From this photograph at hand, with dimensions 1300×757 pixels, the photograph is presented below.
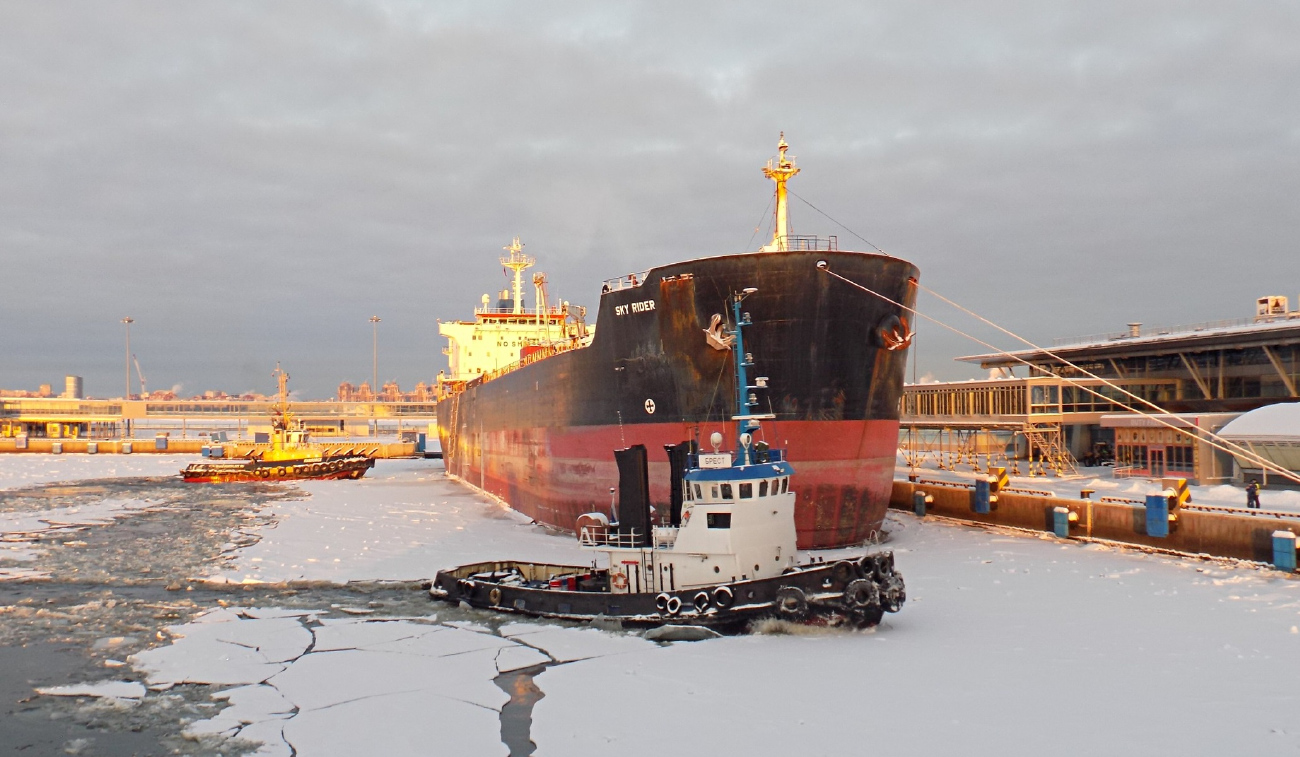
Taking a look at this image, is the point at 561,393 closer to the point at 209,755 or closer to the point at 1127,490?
the point at 209,755

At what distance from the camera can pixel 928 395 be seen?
1724 inches

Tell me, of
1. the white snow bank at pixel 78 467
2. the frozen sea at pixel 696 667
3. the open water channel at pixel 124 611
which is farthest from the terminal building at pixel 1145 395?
the white snow bank at pixel 78 467

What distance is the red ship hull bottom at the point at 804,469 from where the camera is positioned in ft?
65.7

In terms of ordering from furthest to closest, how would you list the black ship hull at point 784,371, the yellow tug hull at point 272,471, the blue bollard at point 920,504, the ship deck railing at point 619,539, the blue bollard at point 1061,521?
the yellow tug hull at point 272,471 → the blue bollard at point 920,504 → the blue bollard at point 1061,521 → the black ship hull at point 784,371 → the ship deck railing at point 619,539

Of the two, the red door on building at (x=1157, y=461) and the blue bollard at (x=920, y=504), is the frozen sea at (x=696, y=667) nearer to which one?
the blue bollard at (x=920, y=504)

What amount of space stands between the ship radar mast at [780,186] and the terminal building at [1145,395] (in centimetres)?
1249

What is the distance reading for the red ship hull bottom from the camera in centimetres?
2002

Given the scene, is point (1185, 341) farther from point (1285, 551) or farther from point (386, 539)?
point (386, 539)

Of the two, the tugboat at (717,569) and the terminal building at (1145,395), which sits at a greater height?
the terminal building at (1145,395)

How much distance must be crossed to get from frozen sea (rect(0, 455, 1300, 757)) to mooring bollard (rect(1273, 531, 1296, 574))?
1.34ft

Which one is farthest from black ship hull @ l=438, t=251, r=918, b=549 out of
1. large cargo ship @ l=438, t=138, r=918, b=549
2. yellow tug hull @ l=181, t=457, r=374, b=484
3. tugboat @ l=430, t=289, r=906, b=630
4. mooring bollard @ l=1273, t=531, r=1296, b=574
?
yellow tug hull @ l=181, t=457, r=374, b=484

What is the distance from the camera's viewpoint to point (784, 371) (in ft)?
65.0

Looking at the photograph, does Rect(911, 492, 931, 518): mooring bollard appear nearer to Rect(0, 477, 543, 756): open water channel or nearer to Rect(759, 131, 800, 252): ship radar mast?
Rect(759, 131, 800, 252): ship radar mast

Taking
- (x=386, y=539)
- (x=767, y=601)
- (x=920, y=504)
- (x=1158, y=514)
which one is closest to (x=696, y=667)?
(x=767, y=601)
